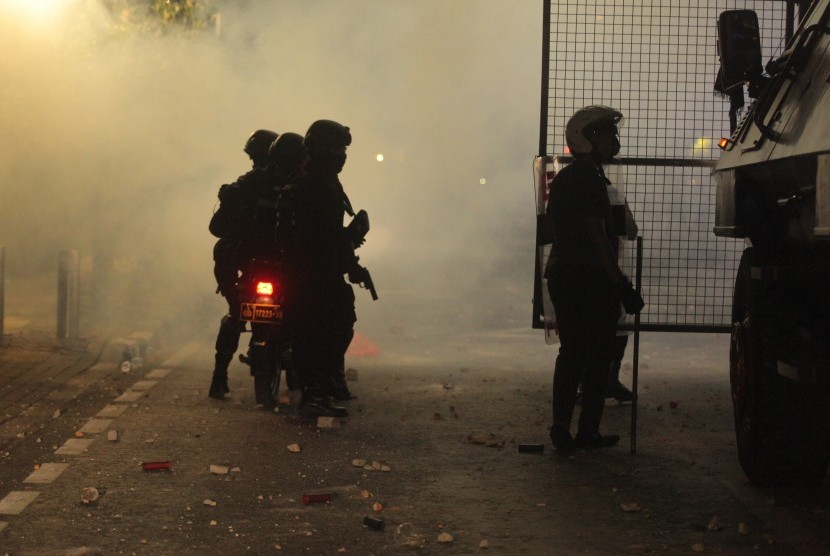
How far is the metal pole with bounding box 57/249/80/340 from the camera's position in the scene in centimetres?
1176

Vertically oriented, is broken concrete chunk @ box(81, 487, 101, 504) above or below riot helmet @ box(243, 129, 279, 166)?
below

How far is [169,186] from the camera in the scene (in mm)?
20109

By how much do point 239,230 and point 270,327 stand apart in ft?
2.40

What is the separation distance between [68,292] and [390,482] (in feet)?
22.1

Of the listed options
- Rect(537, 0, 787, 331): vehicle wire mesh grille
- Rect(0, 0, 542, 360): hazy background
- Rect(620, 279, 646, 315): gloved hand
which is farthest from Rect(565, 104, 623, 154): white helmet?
Rect(0, 0, 542, 360): hazy background

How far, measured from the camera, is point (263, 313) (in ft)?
26.2

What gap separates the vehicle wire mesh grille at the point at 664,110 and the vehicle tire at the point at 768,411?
2.55 m

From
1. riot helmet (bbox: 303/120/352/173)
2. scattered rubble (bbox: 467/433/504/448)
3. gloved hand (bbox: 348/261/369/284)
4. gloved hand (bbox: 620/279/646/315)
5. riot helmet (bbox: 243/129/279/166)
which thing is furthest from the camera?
riot helmet (bbox: 243/129/279/166)

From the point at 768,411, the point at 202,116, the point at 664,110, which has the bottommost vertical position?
the point at 768,411

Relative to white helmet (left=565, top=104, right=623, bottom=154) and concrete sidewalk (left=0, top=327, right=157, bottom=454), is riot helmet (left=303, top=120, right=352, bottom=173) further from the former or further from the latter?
concrete sidewalk (left=0, top=327, right=157, bottom=454)

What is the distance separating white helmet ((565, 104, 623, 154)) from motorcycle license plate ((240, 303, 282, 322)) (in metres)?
2.26

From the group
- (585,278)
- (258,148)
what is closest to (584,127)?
(585,278)

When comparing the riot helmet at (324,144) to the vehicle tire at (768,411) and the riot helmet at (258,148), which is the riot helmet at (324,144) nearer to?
the riot helmet at (258,148)

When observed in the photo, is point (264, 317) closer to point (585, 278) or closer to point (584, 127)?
point (585, 278)
